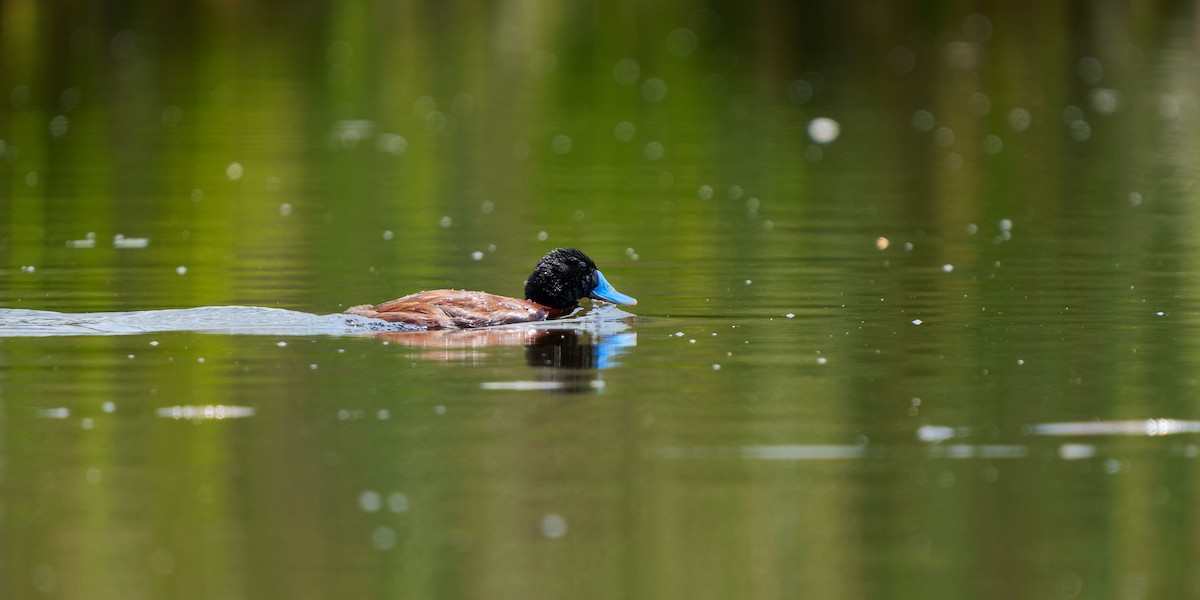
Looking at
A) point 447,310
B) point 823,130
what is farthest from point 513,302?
point 823,130

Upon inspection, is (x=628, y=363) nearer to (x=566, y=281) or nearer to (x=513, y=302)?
(x=513, y=302)

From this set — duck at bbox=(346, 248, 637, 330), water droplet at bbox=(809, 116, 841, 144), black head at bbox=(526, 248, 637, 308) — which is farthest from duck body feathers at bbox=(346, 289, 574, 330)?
water droplet at bbox=(809, 116, 841, 144)

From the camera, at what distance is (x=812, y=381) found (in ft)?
36.8

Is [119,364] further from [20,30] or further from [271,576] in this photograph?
[20,30]

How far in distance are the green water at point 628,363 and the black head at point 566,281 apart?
1.34ft

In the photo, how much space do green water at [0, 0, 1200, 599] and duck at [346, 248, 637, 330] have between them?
1.45 feet

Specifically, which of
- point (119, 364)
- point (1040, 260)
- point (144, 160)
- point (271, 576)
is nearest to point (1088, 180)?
point (1040, 260)

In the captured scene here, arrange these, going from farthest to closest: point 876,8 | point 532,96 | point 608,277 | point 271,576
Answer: point 876,8 < point 532,96 < point 608,277 < point 271,576

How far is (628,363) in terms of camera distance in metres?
12.0

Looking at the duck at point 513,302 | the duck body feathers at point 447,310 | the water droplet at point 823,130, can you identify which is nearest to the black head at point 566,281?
the duck at point 513,302

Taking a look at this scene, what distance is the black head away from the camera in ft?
45.9

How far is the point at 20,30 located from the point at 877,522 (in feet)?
168

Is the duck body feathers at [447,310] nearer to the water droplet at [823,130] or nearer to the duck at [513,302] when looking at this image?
the duck at [513,302]

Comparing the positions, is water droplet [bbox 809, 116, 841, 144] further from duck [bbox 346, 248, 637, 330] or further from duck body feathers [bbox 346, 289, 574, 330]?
duck body feathers [bbox 346, 289, 574, 330]
